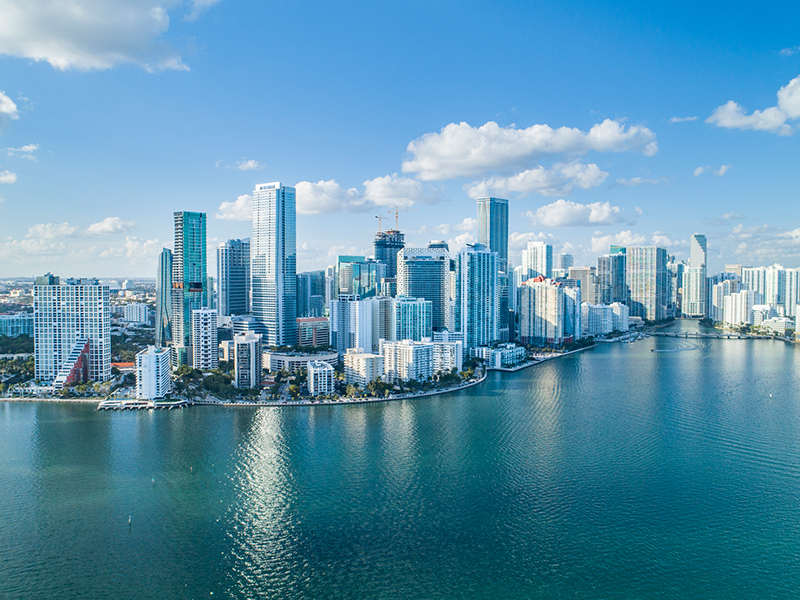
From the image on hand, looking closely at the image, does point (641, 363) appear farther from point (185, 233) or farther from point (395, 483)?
point (185, 233)

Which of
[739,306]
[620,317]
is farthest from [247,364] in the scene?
[739,306]

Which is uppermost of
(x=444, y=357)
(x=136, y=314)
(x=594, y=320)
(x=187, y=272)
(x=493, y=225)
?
(x=493, y=225)

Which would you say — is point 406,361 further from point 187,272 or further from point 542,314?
point 542,314

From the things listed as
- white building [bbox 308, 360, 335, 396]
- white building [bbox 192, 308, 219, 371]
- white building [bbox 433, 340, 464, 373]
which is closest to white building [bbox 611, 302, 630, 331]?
white building [bbox 433, 340, 464, 373]

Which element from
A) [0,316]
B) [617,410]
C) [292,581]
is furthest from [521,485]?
[0,316]

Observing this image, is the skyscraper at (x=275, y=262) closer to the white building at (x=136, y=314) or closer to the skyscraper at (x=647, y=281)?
the white building at (x=136, y=314)

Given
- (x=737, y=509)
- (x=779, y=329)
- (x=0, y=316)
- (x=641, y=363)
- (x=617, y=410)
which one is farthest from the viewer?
(x=779, y=329)
